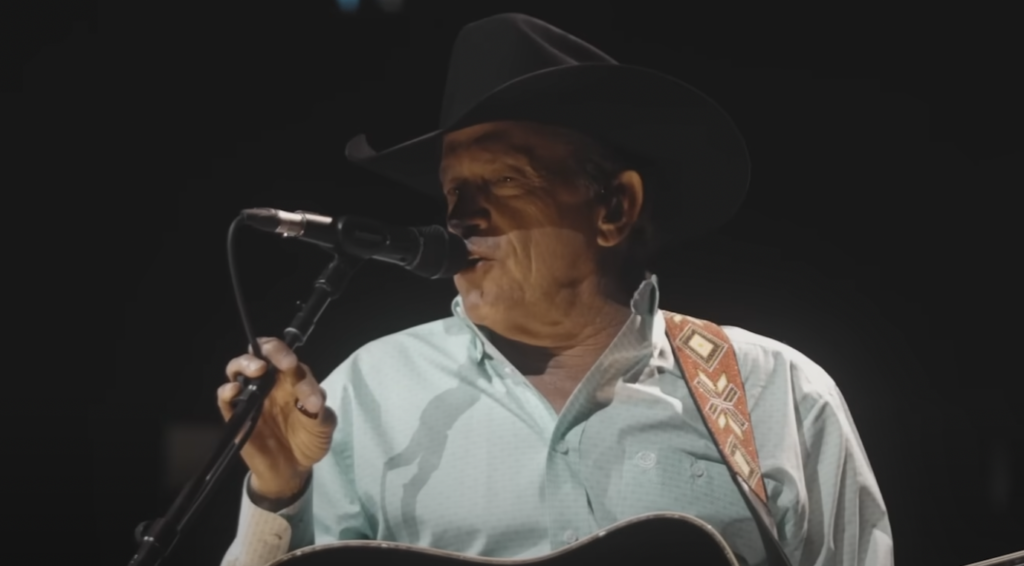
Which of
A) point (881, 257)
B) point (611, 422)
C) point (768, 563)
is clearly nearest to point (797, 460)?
point (768, 563)

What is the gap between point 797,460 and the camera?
2.04 m

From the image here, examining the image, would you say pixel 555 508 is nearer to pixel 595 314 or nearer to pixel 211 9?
pixel 595 314

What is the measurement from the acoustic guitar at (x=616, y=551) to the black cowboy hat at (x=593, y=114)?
61cm

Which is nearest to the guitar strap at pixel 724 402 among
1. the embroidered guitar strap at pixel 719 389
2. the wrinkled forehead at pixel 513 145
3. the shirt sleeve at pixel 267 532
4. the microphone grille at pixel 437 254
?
the embroidered guitar strap at pixel 719 389

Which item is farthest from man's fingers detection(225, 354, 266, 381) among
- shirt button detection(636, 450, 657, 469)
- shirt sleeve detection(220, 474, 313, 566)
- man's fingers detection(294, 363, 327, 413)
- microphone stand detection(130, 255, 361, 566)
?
shirt button detection(636, 450, 657, 469)

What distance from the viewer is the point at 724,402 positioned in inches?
80.9

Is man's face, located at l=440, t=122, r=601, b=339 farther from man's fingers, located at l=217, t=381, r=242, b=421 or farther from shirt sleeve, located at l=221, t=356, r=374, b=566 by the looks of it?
man's fingers, located at l=217, t=381, r=242, b=421

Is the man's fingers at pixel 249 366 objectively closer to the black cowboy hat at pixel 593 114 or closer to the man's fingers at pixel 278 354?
the man's fingers at pixel 278 354

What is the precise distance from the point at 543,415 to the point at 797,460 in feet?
1.51

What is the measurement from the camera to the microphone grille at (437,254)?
1.65 metres

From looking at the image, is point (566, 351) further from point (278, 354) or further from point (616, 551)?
point (278, 354)

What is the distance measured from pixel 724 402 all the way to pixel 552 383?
31cm

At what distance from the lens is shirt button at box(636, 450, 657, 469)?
2.01 metres

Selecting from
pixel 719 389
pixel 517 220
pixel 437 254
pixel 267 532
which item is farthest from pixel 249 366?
pixel 719 389
